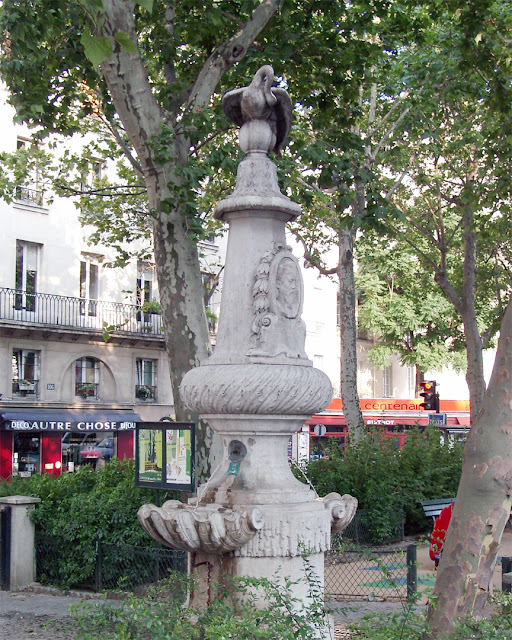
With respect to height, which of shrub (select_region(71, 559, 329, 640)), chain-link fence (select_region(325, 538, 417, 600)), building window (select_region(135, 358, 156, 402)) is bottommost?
chain-link fence (select_region(325, 538, 417, 600))

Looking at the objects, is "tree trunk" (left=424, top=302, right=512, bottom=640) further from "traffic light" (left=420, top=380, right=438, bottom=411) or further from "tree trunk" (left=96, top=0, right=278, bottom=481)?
"traffic light" (left=420, top=380, right=438, bottom=411)

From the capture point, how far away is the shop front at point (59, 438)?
2772cm

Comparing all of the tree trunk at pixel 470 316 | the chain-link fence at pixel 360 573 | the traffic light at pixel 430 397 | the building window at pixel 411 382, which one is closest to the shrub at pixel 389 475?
the chain-link fence at pixel 360 573

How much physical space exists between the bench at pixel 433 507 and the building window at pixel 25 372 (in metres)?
17.1

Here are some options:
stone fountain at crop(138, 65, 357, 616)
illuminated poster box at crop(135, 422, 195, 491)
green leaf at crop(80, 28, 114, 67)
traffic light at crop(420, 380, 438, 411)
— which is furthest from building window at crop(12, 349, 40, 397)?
green leaf at crop(80, 28, 114, 67)

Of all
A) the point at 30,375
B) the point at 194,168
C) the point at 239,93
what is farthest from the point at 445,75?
the point at 30,375

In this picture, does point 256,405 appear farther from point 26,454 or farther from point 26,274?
point 26,274

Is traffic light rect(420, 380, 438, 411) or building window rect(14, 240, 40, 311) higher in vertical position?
building window rect(14, 240, 40, 311)

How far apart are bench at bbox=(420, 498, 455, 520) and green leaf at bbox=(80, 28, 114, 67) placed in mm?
11234

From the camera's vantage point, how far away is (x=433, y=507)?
1471 cm

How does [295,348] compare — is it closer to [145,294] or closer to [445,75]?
[445,75]

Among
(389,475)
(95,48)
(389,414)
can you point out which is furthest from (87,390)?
(95,48)

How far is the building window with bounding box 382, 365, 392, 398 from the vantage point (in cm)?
4667

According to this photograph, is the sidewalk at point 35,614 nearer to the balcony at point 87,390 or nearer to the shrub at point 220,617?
the shrub at point 220,617
